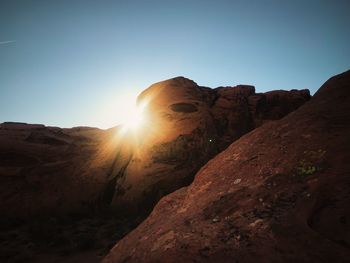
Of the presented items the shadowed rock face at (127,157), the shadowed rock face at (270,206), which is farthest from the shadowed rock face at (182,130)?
the shadowed rock face at (270,206)

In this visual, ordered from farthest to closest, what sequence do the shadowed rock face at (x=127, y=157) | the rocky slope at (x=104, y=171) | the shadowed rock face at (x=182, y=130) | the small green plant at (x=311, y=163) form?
the shadowed rock face at (x=127, y=157)
the shadowed rock face at (x=182, y=130)
the rocky slope at (x=104, y=171)
the small green plant at (x=311, y=163)

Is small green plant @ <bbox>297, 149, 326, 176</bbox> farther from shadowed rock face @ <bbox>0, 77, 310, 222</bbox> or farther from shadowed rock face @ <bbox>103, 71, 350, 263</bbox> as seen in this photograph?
shadowed rock face @ <bbox>0, 77, 310, 222</bbox>

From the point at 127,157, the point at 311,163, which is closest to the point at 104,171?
the point at 127,157

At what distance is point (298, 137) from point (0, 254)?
11517mm

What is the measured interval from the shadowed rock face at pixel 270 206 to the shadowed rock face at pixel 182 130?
573cm

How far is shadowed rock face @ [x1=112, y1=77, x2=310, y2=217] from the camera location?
13.0 meters

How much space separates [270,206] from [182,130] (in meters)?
10.3

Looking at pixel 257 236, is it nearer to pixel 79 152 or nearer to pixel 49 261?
pixel 49 261

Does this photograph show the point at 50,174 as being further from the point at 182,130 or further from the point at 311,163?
the point at 311,163

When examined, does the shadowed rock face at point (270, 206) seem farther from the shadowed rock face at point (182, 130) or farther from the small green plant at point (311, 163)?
the shadowed rock face at point (182, 130)

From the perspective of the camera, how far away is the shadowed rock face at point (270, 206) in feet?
11.0

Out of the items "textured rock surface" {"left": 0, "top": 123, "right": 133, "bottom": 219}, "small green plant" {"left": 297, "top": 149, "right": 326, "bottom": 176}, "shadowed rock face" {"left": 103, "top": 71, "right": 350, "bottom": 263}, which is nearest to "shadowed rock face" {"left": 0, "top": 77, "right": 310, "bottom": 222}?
"textured rock surface" {"left": 0, "top": 123, "right": 133, "bottom": 219}

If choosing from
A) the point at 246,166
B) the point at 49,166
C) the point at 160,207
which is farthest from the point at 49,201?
the point at 246,166

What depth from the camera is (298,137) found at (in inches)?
247
